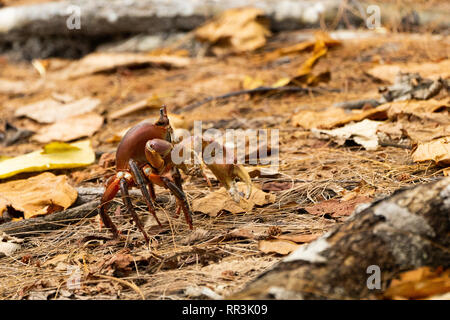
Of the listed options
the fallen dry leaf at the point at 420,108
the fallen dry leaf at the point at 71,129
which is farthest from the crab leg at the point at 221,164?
the fallen dry leaf at the point at 71,129

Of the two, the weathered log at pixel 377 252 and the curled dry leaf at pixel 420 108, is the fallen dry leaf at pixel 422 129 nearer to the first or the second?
the curled dry leaf at pixel 420 108

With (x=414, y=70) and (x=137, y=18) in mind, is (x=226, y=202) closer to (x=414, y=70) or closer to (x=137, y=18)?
(x=414, y=70)

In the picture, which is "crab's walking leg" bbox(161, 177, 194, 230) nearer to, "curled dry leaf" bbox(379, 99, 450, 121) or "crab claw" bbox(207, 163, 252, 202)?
"crab claw" bbox(207, 163, 252, 202)

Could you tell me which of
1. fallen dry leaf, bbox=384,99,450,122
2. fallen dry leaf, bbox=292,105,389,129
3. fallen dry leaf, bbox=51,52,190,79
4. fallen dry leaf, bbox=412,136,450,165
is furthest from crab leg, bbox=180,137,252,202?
fallen dry leaf, bbox=51,52,190,79

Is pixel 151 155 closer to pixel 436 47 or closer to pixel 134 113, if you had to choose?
pixel 134 113
